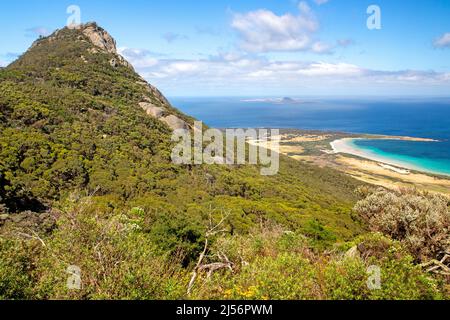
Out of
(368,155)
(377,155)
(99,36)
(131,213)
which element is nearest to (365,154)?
(368,155)

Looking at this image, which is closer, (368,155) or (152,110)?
(152,110)

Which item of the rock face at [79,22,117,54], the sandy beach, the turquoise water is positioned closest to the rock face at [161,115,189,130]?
the rock face at [79,22,117,54]

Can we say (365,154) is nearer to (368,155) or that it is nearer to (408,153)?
(368,155)

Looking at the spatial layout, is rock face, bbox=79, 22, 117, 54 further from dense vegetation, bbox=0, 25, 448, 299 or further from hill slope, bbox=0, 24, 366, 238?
hill slope, bbox=0, 24, 366, 238

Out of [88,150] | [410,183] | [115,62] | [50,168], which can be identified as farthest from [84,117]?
[410,183]

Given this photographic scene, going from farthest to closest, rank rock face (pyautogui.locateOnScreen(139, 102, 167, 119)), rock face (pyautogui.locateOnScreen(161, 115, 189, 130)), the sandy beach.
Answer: the sandy beach < rock face (pyautogui.locateOnScreen(139, 102, 167, 119)) < rock face (pyautogui.locateOnScreen(161, 115, 189, 130))

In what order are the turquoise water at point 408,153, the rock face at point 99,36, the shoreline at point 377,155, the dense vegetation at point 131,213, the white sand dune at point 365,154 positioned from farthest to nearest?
1. the turquoise water at point 408,153
2. the white sand dune at point 365,154
3. the shoreline at point 377,155
4. the rock face at point 99,36
5. the dense vegetation at point 131,213

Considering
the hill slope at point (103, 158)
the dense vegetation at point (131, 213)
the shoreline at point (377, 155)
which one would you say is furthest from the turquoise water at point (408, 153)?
the hill slope at point (103, 158)

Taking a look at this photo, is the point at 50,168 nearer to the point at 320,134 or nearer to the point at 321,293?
the point at 321,293

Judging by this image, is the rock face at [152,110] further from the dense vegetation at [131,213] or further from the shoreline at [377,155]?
the shoreline at [377,155]
